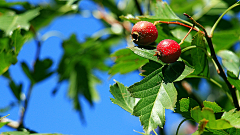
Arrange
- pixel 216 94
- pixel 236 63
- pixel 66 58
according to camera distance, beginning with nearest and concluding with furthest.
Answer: pixel 236 63
pixel 66 58
pixel 216 94

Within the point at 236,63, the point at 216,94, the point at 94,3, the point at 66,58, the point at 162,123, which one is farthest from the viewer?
the point at 94,3

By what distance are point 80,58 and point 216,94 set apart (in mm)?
1235

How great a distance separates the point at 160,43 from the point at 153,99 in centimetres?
17

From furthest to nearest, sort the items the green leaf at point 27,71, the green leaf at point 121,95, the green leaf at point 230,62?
the green leaf at point 27,71 < the green leaf at point 230,62 < the green leaf at point 121,95

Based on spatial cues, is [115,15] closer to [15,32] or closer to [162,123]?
[15,32]

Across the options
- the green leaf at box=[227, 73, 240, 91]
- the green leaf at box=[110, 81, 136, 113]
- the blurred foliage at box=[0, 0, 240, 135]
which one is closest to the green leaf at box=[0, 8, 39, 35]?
the blurred foliage at box=[0, 0, 240, 135]

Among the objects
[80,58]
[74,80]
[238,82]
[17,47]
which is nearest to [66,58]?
[80,58]

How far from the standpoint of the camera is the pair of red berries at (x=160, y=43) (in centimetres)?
70

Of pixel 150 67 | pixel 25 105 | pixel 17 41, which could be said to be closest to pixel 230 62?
pixel 150 67

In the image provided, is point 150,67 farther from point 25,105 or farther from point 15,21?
point 15,21

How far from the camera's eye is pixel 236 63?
106 cm

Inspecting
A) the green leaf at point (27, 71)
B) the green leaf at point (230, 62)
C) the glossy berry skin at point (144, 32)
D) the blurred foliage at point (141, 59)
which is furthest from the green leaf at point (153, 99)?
the green leaf at point (27, 71)

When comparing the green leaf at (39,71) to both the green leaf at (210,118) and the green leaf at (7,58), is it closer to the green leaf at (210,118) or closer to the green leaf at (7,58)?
the green leaf at (7,58)

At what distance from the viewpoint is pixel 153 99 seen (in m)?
0.73
